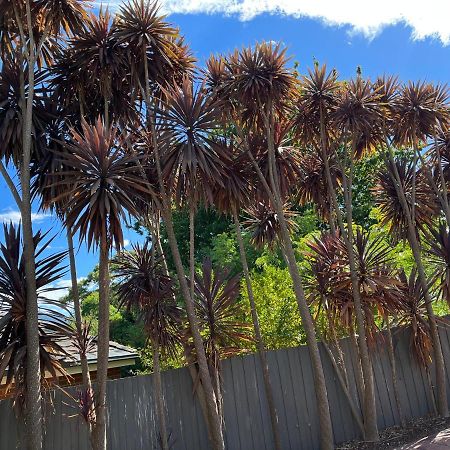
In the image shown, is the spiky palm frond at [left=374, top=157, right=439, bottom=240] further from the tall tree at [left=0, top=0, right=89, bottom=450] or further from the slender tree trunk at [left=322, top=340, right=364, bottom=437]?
the tall tree at [left=0, top=0, right=89, bottom=450]

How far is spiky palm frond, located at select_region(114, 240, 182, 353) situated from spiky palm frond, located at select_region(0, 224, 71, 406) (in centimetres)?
112

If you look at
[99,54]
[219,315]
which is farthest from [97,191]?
[219,315]

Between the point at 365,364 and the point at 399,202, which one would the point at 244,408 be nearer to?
the point at 365,364

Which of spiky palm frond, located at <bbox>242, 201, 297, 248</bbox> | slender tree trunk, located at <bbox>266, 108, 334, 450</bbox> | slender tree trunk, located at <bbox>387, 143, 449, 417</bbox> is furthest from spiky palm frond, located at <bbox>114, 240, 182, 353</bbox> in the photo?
slender tree trunk, located at <bbox>387, 143, 449, 417</bbox>

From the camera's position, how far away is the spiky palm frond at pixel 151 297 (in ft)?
23.3

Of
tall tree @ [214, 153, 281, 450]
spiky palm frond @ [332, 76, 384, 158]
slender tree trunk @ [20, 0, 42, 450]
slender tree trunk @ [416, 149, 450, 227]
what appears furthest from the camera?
slender tree trunk @ [416, 149, 450, 227]

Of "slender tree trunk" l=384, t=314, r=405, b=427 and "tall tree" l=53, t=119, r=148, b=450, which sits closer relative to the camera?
"tall tree" l=53, t=119, r=148, b=450

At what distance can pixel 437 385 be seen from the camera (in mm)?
8594

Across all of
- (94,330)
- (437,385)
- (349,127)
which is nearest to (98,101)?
(349,127)

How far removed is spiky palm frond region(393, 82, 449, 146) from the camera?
9.06m

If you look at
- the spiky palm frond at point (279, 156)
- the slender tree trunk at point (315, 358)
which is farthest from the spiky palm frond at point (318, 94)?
the slender tree trunk at point (315, 358)

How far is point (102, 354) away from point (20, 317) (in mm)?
1124

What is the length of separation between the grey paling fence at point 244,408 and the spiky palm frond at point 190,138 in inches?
111

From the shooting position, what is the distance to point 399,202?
9734 mm
